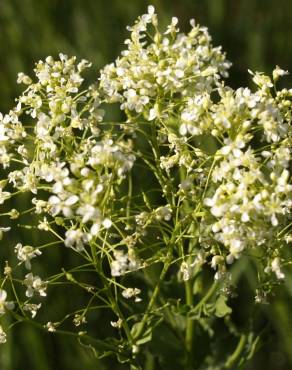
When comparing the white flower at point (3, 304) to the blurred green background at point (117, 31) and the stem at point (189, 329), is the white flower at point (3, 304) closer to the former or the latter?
the stem at point (189, 329)

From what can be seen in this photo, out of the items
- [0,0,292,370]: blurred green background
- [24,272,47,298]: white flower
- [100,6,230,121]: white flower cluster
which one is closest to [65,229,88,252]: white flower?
[24,272,47,298]: white flower

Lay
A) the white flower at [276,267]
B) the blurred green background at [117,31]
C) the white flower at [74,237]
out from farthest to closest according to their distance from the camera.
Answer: the blurred green background at [117,31] < the white flower at [276,267] < the white flower at [74,237]

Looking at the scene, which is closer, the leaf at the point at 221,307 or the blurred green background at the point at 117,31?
the leaf at the point at 221,307

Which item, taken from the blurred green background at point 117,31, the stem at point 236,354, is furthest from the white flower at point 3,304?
the blurred green background at point 117,31

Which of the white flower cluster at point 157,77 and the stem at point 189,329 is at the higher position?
the white flower cluster at point 157,77

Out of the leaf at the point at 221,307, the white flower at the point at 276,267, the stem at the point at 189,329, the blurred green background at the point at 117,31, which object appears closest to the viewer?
the white flower at the point at 276,267

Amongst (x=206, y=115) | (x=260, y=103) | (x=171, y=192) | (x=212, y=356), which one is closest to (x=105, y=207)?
(x=171, y=192)
